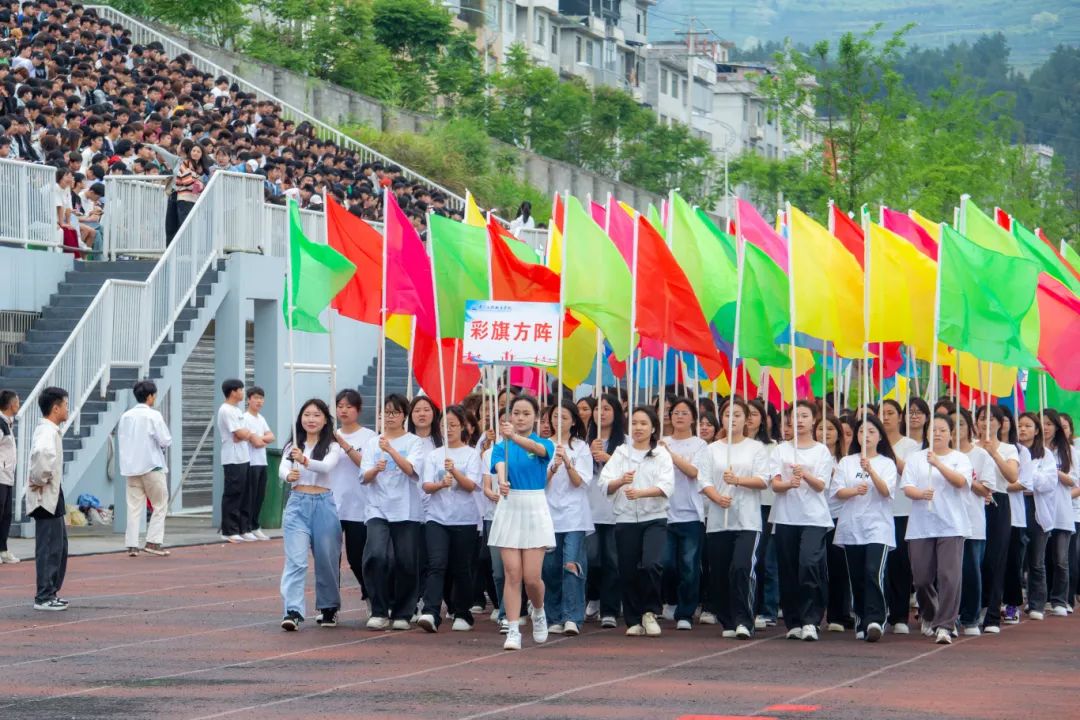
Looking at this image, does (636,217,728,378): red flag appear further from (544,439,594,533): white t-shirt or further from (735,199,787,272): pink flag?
(735,199,787,272): pink flag

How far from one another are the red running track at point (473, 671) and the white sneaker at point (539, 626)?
20 cm

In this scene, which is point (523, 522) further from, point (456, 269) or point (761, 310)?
point (761, 310)

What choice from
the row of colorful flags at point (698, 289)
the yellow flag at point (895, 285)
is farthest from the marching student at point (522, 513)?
the yellow flag at point (895, 285)

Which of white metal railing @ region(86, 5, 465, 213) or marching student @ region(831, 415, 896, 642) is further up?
white metal railing @ region(86, 5, 465, 213)

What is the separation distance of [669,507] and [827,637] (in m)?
1.54

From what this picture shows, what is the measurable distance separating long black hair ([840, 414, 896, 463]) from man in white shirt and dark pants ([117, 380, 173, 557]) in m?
8.73

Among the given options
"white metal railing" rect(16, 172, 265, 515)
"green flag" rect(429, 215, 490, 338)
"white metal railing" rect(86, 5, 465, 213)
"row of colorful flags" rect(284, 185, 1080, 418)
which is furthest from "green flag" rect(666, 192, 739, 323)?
"white metal railing" rect(86, 5, 465, 213)

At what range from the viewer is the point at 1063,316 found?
18.6 m

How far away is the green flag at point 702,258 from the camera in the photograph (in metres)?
18.3

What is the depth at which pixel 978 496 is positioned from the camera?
16.2m

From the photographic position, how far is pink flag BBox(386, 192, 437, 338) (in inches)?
679

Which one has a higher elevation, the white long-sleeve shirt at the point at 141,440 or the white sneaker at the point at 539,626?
the white long-sleeve shirt at the point at 141,440

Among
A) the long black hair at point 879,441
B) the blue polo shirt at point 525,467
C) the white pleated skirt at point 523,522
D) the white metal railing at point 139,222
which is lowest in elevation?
the white pleated skirt at point 523,522

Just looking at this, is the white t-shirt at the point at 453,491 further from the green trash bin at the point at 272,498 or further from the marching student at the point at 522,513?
the green trash bin at the point at 272,498
